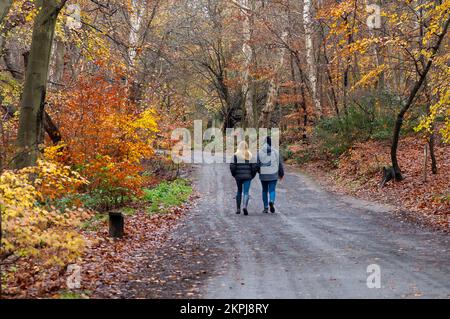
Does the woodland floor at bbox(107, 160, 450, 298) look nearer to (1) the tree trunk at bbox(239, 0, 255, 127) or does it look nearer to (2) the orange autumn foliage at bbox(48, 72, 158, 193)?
(2) the orange autumn foliage at bbox(48, 72, 158, 193)

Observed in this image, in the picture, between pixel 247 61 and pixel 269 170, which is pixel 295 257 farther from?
pixel 247 61

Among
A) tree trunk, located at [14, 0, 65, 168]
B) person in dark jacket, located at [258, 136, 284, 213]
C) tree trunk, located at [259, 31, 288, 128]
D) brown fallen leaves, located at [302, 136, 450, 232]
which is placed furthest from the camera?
tree trunk, located at [259, 31, 288, 128]

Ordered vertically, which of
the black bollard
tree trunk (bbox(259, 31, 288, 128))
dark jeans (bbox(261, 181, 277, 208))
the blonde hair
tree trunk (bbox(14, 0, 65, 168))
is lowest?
the black bollard

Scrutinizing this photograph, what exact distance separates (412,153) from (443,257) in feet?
46.3

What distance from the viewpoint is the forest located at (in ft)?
26.3

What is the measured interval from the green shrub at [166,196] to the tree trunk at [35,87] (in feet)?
18.4

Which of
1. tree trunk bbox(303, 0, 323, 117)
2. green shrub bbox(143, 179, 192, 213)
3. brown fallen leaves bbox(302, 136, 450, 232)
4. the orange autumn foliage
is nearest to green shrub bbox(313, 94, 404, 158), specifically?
brown fallen leaves bbox(302, 136, 450, 232)

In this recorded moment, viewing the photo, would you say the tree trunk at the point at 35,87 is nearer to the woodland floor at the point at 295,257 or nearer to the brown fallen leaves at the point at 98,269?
the brown fallen leaves at the point at 98,269

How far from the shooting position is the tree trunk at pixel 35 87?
1050 centimetres

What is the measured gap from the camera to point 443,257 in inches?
347

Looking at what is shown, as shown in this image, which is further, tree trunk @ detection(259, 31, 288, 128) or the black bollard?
tree trunk @ detection(259, 31, 288, 128)

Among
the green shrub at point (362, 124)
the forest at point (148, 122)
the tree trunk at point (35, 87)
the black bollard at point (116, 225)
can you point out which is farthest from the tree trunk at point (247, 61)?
the black bollard at point (116, 225)

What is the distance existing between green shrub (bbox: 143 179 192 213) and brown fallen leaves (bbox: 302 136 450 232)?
5.99 metres
